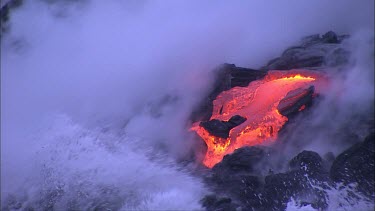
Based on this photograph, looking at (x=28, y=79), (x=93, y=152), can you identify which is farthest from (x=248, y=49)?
(x=28, y=79)

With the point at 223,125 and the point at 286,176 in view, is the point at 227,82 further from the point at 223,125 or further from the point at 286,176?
the point at 286,176

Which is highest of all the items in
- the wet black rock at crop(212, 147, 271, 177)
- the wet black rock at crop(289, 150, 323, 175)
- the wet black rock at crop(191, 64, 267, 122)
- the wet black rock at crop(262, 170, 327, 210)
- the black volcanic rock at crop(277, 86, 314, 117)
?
the wet black rock at crop(191, 64, 267, 122)

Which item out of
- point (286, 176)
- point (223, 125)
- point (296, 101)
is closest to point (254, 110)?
point (223, 125)

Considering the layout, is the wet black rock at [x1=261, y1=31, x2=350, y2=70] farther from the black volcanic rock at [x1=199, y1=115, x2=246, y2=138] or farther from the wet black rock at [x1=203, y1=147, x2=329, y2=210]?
the wet black rock at [x1=203, y1=147, x2=329, y2=210]

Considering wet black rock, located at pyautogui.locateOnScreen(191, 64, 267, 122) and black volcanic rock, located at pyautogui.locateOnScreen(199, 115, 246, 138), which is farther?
wet black rock, located at pyautogui.locateOnScreen(191, 64, 267, 122)

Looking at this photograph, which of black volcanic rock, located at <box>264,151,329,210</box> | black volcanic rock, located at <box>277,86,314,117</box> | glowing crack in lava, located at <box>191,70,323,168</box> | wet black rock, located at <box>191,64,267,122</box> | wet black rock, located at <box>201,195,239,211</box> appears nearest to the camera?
wet black rock, located at <box>201,195,239,211</box>

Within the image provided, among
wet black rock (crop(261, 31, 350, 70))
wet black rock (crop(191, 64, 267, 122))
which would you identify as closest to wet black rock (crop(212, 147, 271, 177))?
wet black rock (crop(191, 64, 267, 122))
